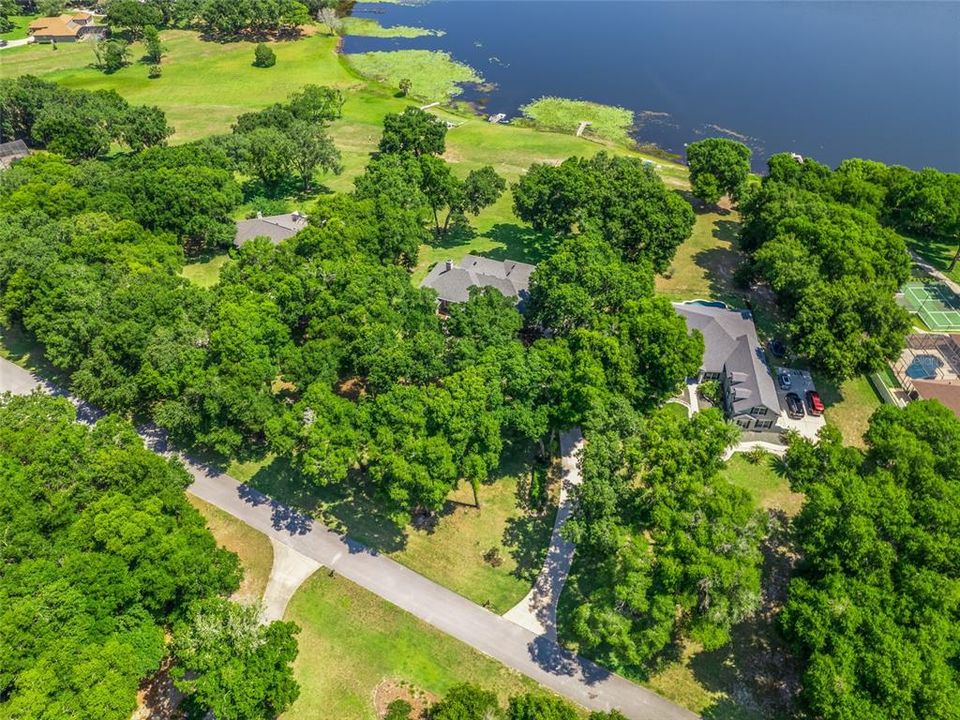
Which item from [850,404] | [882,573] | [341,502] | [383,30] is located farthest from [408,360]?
[383,30]

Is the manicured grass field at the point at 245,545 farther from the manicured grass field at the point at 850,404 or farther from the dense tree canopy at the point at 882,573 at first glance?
the manicured grass field at the point at 850,404

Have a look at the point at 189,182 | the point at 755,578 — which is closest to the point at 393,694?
the point at 755,578

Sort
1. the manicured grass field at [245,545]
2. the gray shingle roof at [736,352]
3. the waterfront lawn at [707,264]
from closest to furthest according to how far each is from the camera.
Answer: the manicured grass field at [245,545] → the gray shingle roof at [736,352] → the waterfront lawn at [707,264]

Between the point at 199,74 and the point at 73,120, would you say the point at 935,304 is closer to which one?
the point at 73,120

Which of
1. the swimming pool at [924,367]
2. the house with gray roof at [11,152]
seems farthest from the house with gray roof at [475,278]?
the house with gray roof at [11,152]

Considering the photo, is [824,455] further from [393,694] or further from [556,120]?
[556,120]

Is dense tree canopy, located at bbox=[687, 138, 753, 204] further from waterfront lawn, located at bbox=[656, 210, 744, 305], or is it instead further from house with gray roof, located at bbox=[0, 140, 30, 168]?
house with gray roof, located at bbox=[0, 140, 30, 168]
